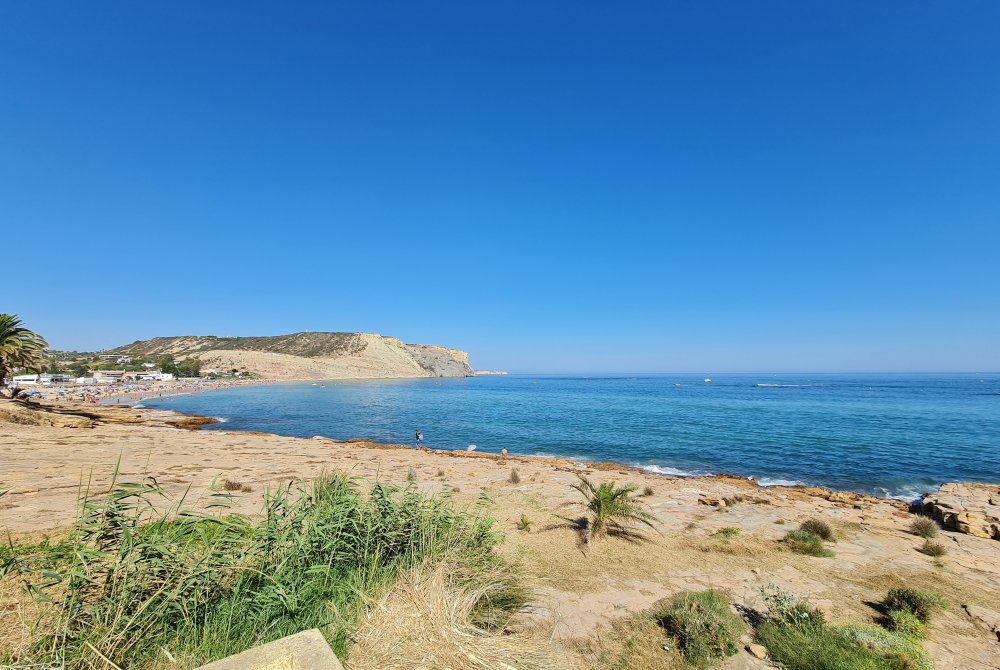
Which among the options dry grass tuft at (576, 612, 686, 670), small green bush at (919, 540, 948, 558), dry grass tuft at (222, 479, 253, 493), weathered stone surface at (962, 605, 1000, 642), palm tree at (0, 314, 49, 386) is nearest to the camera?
dry grass tuft at (576, 612, 686, 670)

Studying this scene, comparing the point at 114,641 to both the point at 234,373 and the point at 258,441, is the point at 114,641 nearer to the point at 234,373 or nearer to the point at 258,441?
the point at 258,441

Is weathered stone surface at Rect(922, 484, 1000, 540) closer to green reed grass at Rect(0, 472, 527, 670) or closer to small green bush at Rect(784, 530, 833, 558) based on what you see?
small green bush at Rect(784, 530, 833, 558)

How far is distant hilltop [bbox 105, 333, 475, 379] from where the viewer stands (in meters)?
122

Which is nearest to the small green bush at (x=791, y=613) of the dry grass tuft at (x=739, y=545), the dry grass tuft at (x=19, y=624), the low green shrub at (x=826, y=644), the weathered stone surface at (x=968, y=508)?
the low green shrub at (x=826, y=644)

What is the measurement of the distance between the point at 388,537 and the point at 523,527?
17.0ft

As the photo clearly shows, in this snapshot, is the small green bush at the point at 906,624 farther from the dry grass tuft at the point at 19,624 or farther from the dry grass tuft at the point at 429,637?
the dry grass tuft at the point at 19,624

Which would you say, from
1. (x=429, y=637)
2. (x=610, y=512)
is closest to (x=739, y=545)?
(x=610, y=512)

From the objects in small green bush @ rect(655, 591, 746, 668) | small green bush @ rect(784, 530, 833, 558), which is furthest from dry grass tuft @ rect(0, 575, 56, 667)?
small green bush @ rect(784, 530, 833, 558)

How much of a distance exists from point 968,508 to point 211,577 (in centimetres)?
1884

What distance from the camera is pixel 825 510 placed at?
12.1 meters

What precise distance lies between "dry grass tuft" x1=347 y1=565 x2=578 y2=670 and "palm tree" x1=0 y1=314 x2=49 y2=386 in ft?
111

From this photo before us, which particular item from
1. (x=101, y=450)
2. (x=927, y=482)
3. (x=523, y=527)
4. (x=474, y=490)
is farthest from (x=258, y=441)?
(x=927, y=482)

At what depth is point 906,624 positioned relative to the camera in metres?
5.45

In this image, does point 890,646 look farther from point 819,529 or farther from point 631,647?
point 819,529
